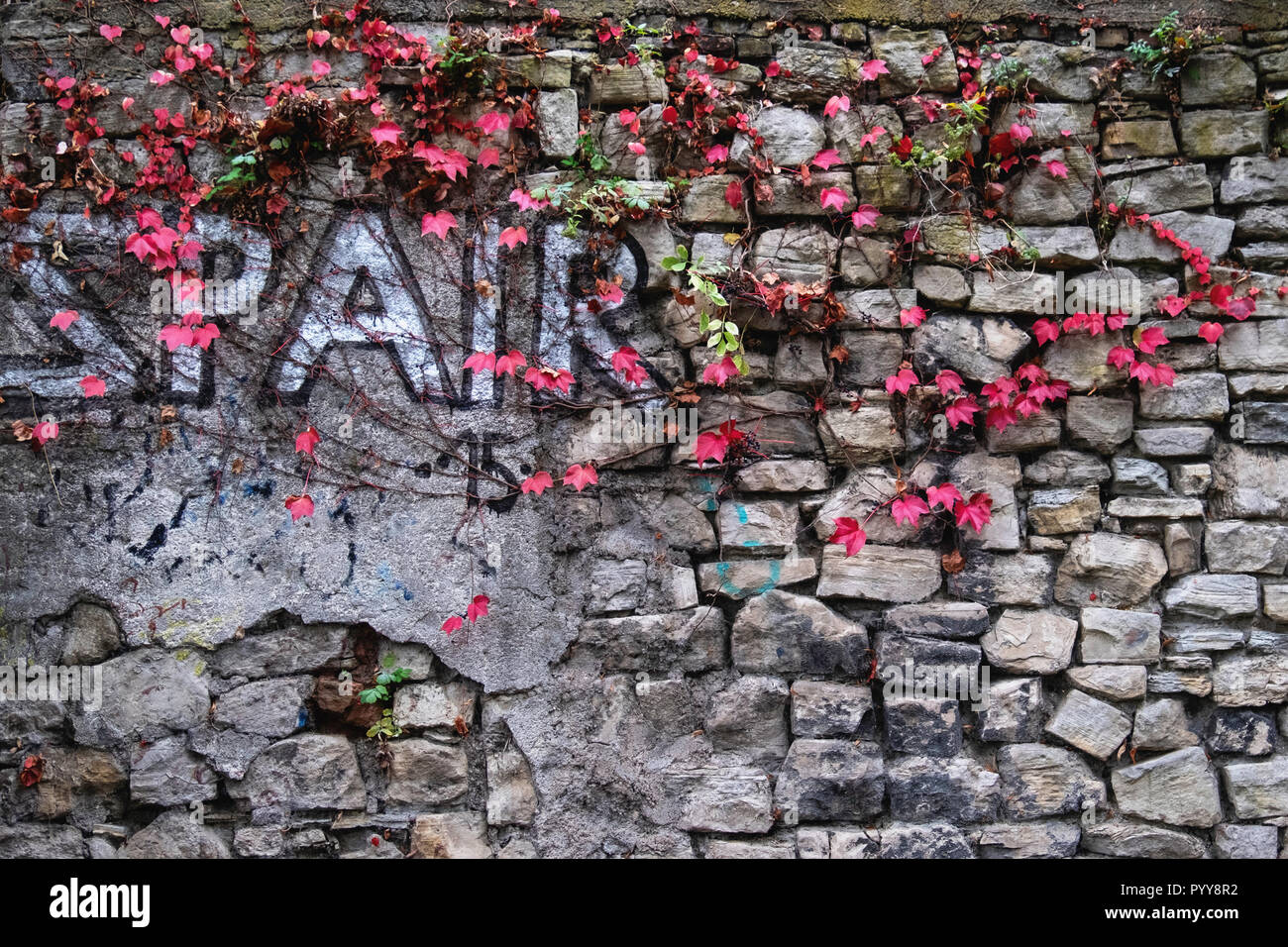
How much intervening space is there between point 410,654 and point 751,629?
3.52 feet

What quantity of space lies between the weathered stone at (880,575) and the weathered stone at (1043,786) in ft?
1.93

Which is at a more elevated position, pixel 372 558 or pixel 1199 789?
pixel 372 558

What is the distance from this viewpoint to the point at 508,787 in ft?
8.41

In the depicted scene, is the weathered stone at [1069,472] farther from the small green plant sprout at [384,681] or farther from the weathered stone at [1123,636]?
the small green plant sprout at [384,681]

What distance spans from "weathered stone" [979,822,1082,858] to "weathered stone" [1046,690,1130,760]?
270 mm

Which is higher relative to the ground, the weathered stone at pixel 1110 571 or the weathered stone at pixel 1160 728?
the weathered stone at pixel 1110 571

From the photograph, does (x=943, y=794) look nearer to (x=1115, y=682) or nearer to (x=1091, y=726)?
(x=1091, y=726)

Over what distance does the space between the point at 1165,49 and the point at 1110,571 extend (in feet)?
5.50

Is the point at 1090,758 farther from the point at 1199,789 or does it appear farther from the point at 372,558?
the point at 372,558

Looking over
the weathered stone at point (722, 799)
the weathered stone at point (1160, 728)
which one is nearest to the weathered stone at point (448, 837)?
the weathered stone at point (722, 799)

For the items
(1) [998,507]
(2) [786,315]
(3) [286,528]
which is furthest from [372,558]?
(1) [998,507]

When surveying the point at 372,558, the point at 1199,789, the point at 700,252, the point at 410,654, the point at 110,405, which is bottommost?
the point at 1199,789

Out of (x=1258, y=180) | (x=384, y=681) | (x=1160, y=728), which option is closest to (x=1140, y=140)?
(x=1258, y=180)

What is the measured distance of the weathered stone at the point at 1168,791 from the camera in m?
2.59
